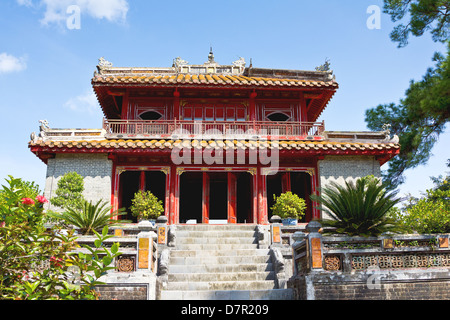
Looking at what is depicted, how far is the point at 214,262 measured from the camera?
9312 mm

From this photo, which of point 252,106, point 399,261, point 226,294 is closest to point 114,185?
point 252,106

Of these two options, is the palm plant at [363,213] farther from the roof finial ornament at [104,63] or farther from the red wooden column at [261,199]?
the roof finial ornament at [104,63]

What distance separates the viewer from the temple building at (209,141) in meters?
12.7

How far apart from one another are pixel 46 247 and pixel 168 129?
9.54m

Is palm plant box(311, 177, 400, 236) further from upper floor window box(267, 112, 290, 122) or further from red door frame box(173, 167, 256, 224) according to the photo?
upper floor window box(267, 112, 290, 122)

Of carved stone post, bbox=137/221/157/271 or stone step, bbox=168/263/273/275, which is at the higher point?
carved stone post, bbox=137/221/157/271

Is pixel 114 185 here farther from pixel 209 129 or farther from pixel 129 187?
pixel 209 129

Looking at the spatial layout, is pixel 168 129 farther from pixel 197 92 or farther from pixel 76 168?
pixel 76 168

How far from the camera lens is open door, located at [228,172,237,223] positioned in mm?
13102

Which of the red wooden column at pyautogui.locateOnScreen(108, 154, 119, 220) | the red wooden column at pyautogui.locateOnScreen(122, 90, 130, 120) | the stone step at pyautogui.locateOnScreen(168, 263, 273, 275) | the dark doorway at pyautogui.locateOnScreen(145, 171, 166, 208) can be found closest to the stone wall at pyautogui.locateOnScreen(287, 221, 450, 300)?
the stone step at pyautogui.locateOnScreen(168, 263, 273, 275)

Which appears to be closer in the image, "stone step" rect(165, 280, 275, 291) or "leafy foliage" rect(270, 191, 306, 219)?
"stone step" rect(165, 280, 275, 291)

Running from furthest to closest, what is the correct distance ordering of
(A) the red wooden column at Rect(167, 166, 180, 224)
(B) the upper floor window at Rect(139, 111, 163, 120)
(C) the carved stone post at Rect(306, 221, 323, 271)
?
(B) the upper floor window at Rect(139, 111, 163, 120)
(A) the red wooden column at Rect(167, 166, 180, 224)
(C) the carved stone post at Rect(306, 221, 323, 271)

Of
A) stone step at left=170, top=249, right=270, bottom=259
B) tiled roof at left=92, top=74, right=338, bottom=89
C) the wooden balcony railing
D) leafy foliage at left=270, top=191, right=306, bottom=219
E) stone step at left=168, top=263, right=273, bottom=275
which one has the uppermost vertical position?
tiled roof at left=92, top=74, right=338, bottom=89

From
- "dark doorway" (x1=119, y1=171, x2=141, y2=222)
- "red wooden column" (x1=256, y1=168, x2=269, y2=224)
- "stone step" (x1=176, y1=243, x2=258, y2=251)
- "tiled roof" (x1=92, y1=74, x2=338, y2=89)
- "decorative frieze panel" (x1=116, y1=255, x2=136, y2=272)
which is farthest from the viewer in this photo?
"dark doorway" (x1=119, y1=171, x2=141, y2=222)
